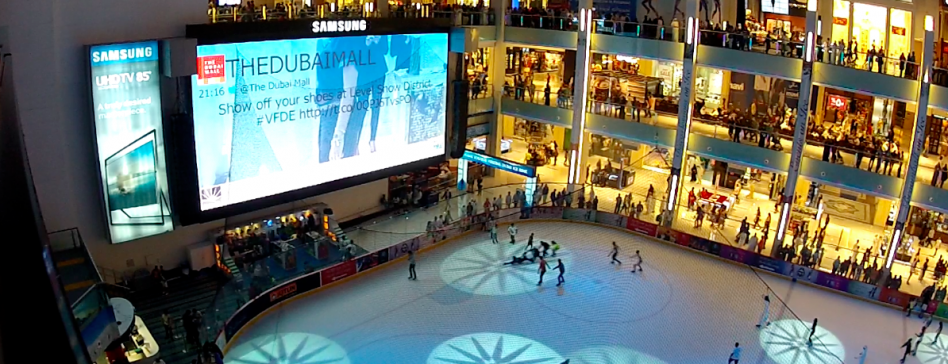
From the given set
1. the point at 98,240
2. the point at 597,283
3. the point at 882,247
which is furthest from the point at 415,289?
the point at 882,247

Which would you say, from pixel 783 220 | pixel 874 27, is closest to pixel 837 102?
pixel 874 27

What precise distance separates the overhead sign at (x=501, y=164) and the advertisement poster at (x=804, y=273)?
34.1ft

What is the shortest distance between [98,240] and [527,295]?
1290cm

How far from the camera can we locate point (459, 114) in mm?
29094

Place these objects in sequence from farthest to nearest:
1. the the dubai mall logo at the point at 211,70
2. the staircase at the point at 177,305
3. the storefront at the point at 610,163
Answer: the storefront at the point at 610,163 → the the dubai mall logo at the point at 211,70 → the staircase at the point at 177,305

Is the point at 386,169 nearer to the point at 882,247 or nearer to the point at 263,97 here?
the point at 263,97

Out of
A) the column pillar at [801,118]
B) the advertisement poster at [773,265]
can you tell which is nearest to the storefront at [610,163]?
the column pillar at [801,118]

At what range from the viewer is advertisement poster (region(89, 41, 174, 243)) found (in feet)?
66.0

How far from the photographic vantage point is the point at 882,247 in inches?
1109

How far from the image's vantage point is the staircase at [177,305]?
1952 cm

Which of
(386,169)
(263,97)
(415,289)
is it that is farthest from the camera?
(386,169)

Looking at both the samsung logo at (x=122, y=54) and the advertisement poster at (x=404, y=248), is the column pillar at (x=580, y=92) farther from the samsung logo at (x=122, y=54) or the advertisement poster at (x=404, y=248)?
the samsung logo at (x=122, y=54)

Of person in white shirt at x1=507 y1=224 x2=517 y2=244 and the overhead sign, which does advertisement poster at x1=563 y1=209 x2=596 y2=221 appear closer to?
the overhead sign

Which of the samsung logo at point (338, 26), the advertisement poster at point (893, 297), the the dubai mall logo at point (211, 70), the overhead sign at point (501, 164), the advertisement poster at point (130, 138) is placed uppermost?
the samsung logo at point (338, 26)
